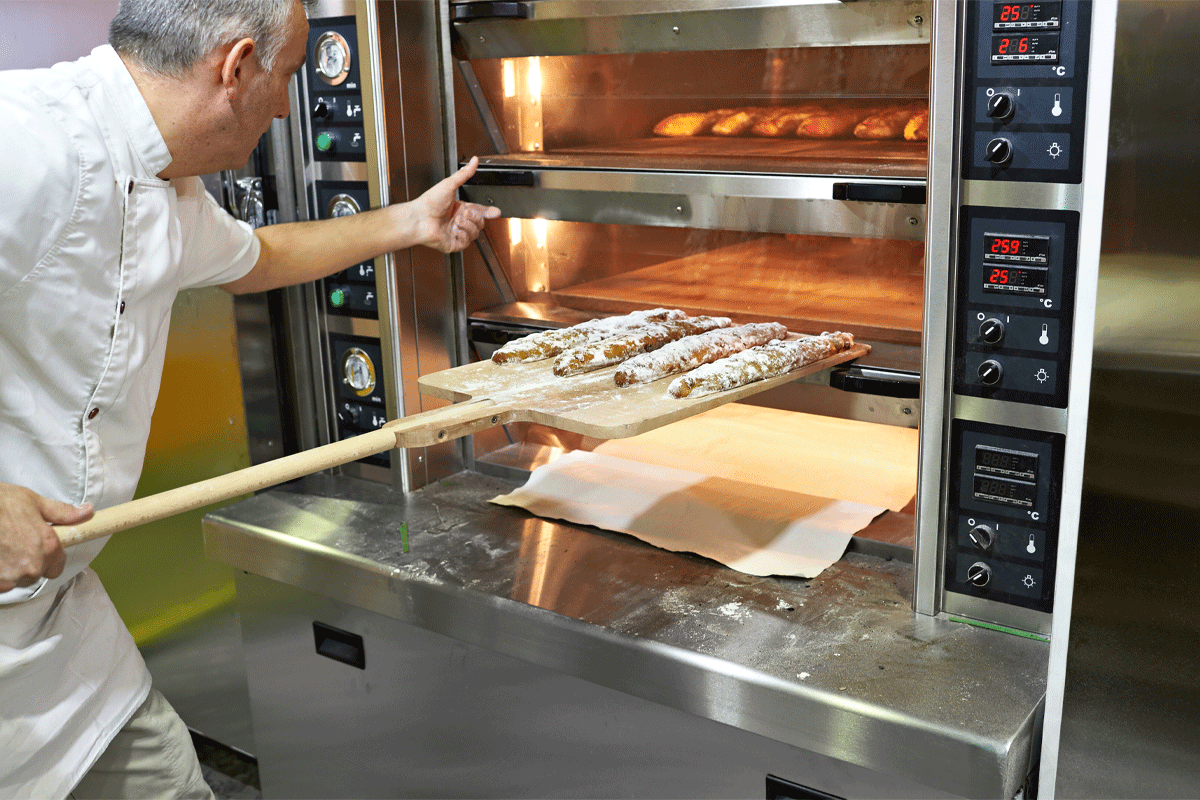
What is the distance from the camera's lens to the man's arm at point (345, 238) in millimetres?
1775

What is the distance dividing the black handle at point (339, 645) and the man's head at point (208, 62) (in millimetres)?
808

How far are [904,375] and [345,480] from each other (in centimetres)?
112

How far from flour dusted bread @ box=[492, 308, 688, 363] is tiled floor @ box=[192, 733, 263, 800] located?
1.39 metres

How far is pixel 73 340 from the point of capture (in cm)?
136

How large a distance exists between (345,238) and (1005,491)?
44.0 inches

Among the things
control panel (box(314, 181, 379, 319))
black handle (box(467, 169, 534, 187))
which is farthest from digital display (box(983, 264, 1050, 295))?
control panel (box(314, 181, 379, 319))

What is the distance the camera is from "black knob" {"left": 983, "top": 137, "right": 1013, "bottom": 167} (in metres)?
1.21

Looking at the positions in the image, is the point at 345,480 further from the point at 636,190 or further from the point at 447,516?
the point at 636,190

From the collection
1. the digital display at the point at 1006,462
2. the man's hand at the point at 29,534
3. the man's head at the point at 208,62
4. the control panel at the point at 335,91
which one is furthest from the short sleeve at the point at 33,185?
the digital display at the point at 1006,462

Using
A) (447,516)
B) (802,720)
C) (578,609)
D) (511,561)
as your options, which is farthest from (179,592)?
(802,720)

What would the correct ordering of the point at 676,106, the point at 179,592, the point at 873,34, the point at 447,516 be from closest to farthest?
the point at 873,34, the point at 676,106, the point at 447,516, the point at 179,592

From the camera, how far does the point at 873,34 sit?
1399mm

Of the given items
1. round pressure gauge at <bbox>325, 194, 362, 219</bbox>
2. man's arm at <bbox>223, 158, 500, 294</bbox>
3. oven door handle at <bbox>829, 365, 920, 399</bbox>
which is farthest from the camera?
round pressure gauge at <bbox>325, 194, 362, 219</bbox>

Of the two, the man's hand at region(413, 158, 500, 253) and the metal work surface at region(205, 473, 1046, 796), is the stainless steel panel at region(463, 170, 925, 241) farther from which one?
the metal work surface at region(205, 473, 1046, 796)
